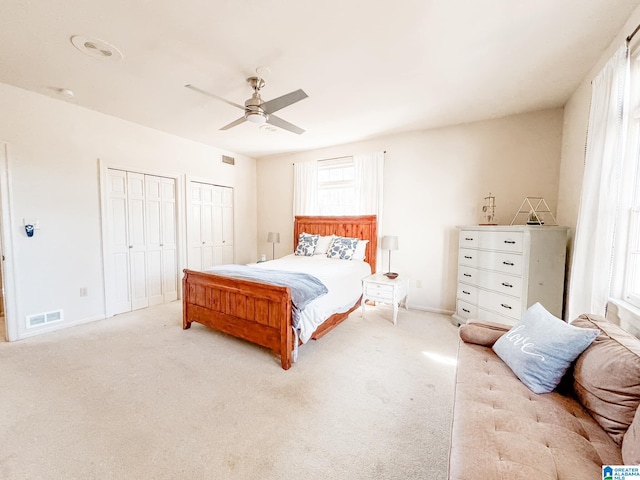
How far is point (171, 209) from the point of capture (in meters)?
4.33

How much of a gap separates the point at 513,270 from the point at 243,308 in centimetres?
286

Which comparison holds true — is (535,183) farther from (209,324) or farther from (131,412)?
(131,412)

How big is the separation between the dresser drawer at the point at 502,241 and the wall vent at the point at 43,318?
5.18m

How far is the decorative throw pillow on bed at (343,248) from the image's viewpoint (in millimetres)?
4094

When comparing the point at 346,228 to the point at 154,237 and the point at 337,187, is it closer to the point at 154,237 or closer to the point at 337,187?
the point at 337,187

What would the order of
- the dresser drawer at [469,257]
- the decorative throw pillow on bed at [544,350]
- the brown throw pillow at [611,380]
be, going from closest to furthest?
the brown throw pillow at [611,380] → the decorative throw pillow on bed at [544,350] → the dresser drawer at [469,257]

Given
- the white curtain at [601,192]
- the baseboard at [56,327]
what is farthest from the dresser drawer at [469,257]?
the baseboard at [56,327]

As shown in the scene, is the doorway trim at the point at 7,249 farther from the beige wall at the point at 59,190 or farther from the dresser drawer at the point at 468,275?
the dresser drawer at the point at 468,275

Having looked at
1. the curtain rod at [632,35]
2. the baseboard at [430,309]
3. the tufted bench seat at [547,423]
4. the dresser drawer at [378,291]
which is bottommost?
the baseboard at [430,309]

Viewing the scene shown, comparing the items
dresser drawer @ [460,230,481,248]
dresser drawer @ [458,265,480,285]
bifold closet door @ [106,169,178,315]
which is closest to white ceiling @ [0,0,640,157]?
bifold closet door @ [106,169,178,315]

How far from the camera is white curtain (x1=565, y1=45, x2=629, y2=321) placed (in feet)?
5.67

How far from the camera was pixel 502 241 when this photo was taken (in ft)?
9.43

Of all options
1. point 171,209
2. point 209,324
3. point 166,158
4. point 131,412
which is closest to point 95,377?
point 131,412

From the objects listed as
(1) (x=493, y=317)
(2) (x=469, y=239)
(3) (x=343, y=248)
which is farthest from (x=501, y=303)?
(3) (x=343, y=248)
